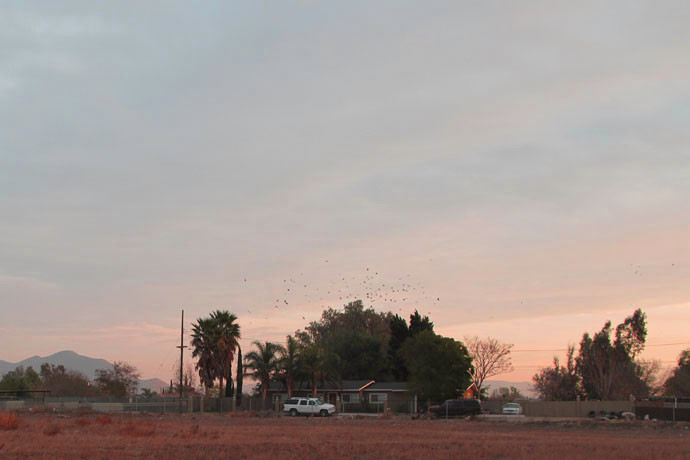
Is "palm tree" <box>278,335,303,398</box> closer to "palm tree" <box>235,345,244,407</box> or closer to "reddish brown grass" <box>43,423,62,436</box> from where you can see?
"palm tree" <box>235,345,244,407</box>

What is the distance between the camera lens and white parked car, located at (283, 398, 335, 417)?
230 ft

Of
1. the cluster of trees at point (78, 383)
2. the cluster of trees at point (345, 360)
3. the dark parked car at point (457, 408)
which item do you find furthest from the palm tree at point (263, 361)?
the cluster of trees at point (78, 383)

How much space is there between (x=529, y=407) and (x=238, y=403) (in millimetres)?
31250

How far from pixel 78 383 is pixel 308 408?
63.3 meters

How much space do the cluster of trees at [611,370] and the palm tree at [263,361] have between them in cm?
4609

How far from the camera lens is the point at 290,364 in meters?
81.7

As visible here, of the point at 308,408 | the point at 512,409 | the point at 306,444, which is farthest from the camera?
the point at 512,409

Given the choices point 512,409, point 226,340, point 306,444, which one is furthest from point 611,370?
point 306,444

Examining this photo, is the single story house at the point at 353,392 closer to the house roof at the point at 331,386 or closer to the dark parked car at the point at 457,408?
the house roof at the point at 331,386

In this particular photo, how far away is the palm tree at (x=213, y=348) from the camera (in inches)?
3248

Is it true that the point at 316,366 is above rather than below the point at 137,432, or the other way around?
above

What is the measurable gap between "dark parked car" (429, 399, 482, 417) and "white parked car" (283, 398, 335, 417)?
10.2 m

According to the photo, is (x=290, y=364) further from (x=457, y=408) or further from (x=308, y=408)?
(x=457, y=408)

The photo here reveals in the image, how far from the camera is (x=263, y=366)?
81.9 metres
